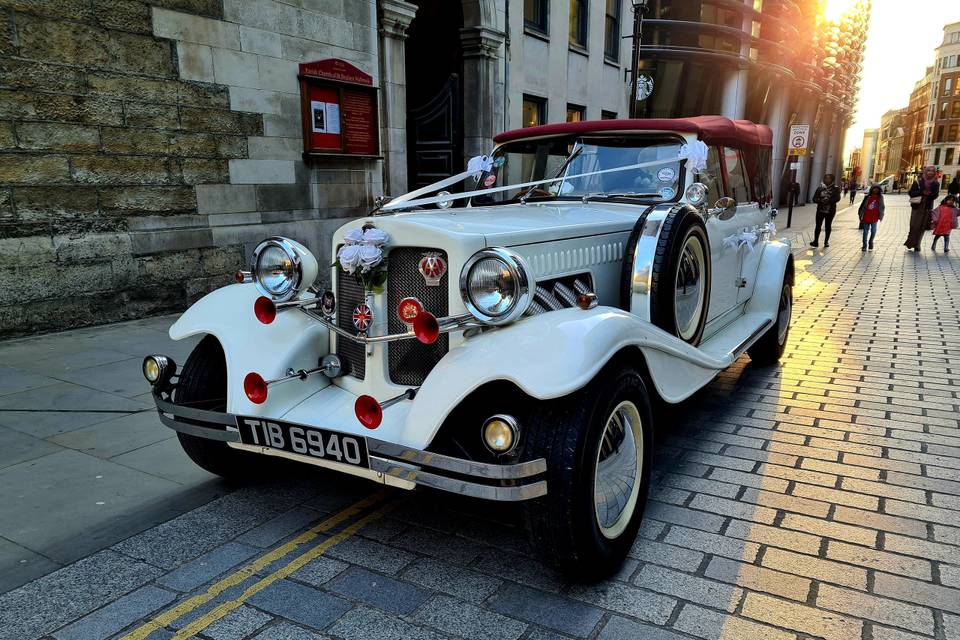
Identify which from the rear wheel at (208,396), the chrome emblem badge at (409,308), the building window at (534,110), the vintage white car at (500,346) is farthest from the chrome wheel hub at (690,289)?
the building window at (534,110)

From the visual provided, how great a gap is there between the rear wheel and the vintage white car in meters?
0.01

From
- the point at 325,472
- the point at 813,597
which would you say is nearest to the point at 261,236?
the point at 325,472

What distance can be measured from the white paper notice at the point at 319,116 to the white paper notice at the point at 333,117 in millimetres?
54

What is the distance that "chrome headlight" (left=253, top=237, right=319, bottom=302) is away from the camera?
130 inches

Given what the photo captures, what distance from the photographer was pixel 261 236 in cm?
868

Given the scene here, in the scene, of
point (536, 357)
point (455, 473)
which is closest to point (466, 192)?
point (536, 357)

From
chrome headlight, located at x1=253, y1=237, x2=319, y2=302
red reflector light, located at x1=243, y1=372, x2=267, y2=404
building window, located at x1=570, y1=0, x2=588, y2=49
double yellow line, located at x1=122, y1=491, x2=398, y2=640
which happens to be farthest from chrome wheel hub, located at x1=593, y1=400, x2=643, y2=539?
building window, located at x1=570, y1=0, x2=588, y2=49

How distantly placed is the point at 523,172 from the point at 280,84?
521 centimetres

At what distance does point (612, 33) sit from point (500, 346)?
19.4 metres

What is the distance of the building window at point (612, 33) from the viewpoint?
61.7 feet

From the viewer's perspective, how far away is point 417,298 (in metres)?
3.08

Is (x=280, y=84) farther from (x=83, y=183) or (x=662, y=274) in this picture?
(x=662, y=274)

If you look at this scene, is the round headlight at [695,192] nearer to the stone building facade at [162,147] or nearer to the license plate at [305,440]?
the license plate at [305,440]

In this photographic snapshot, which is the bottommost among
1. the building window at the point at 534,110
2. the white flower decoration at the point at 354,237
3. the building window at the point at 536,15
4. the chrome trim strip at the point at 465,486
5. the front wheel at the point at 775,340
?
the front wheel at the point at 775,340
